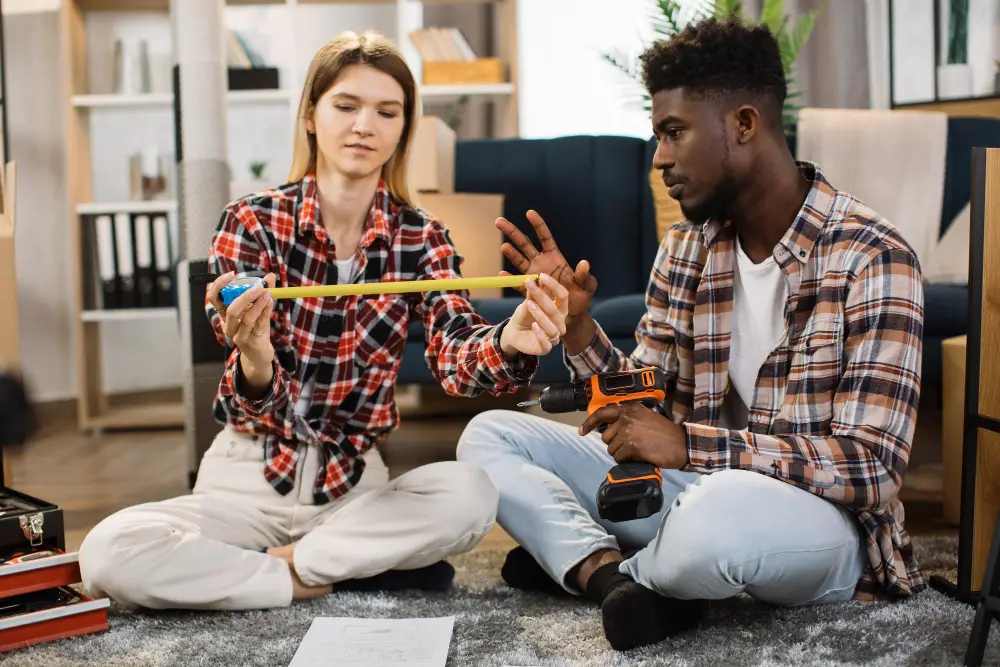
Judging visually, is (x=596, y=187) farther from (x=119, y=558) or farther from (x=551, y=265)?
(x=119, y=558)

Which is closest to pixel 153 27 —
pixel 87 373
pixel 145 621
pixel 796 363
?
pixel 87 373

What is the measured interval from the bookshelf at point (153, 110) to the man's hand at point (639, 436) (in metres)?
2.57

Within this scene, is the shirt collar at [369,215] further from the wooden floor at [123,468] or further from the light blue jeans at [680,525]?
the wooden floor at [123,468]

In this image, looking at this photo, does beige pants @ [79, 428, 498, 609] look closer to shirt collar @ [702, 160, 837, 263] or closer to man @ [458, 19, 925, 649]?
man @ [458, 19, 925, 649]

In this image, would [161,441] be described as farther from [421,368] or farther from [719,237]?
[719,237]

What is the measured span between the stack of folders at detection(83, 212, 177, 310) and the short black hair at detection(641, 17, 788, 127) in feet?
8.38

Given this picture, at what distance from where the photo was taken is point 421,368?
260 centimetres

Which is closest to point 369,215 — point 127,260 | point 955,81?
point 127,260

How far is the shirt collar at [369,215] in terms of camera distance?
1.59 metres

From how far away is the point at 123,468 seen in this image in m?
2.76

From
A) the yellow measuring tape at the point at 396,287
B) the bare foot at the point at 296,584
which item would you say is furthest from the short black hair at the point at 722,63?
the bare foot at the point at 296,584

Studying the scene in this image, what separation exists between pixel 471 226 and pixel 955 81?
1.67 metres

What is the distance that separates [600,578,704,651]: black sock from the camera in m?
1.28

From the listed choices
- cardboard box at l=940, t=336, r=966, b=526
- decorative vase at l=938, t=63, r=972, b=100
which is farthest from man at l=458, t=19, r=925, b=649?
decorative vase at l=938, t=63, r=972, b=100
